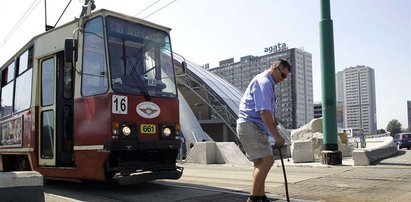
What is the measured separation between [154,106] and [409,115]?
105 meters

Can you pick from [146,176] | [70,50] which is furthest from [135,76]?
[146,176]

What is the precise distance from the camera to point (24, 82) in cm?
980

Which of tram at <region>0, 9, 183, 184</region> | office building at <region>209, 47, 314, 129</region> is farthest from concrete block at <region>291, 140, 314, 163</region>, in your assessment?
office building at <region>209, 47, 314, 129</region>

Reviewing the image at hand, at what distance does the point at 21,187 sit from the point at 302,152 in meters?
10.6

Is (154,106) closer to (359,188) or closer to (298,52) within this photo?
(359,188)

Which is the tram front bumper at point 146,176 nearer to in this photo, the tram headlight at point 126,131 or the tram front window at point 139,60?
the tram headlight at point 126,131

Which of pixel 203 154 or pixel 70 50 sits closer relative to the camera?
pixel 70 50

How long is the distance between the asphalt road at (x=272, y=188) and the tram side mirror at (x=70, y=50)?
241 cm

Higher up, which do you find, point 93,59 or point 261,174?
point 93,59

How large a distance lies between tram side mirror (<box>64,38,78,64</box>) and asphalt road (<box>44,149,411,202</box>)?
2407mm

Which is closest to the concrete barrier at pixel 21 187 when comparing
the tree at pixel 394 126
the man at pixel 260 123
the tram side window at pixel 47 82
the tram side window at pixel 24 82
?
the man at pixel 260 123

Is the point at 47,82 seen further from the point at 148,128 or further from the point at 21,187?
the point at 21,187

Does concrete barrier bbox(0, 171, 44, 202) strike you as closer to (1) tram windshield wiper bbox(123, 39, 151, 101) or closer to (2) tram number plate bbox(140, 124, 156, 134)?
(2) tram number plate bbox(140, 124, 156, 134)

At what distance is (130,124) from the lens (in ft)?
24.3
